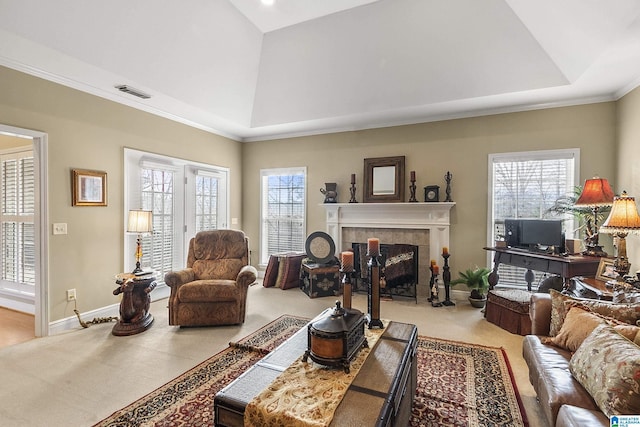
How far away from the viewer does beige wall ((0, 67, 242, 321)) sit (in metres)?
3.23

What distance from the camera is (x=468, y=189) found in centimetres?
463

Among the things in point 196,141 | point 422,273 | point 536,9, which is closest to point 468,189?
point 422,273

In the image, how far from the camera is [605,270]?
2.87 metres

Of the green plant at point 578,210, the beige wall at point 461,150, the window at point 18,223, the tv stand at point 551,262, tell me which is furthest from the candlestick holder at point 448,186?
the window at point 18,223

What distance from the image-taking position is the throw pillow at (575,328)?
1.82 m

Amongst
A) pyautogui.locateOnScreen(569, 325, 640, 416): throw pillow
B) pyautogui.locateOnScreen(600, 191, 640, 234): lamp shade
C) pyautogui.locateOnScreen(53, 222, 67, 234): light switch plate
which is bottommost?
pyautogui.locateOnScreen(569, 325, 640, 416): throw pillow

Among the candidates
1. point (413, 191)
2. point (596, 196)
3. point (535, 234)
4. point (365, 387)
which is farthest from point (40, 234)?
point (596, 196)

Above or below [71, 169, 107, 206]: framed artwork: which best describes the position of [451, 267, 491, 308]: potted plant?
below

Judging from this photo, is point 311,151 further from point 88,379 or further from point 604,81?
point 88,379

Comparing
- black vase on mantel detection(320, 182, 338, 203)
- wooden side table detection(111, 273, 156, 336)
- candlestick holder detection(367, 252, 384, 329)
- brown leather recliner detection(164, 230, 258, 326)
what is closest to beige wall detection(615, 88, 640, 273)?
candlestick holder detection(367, 252, 384, 329)

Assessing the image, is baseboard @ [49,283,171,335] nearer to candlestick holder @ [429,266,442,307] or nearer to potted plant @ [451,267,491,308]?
candlestick holder @ [429,266,442,307]

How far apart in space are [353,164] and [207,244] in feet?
9.00

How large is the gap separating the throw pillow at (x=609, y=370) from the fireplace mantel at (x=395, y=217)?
3.04 metres

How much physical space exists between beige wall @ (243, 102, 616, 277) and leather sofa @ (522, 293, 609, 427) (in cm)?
243
